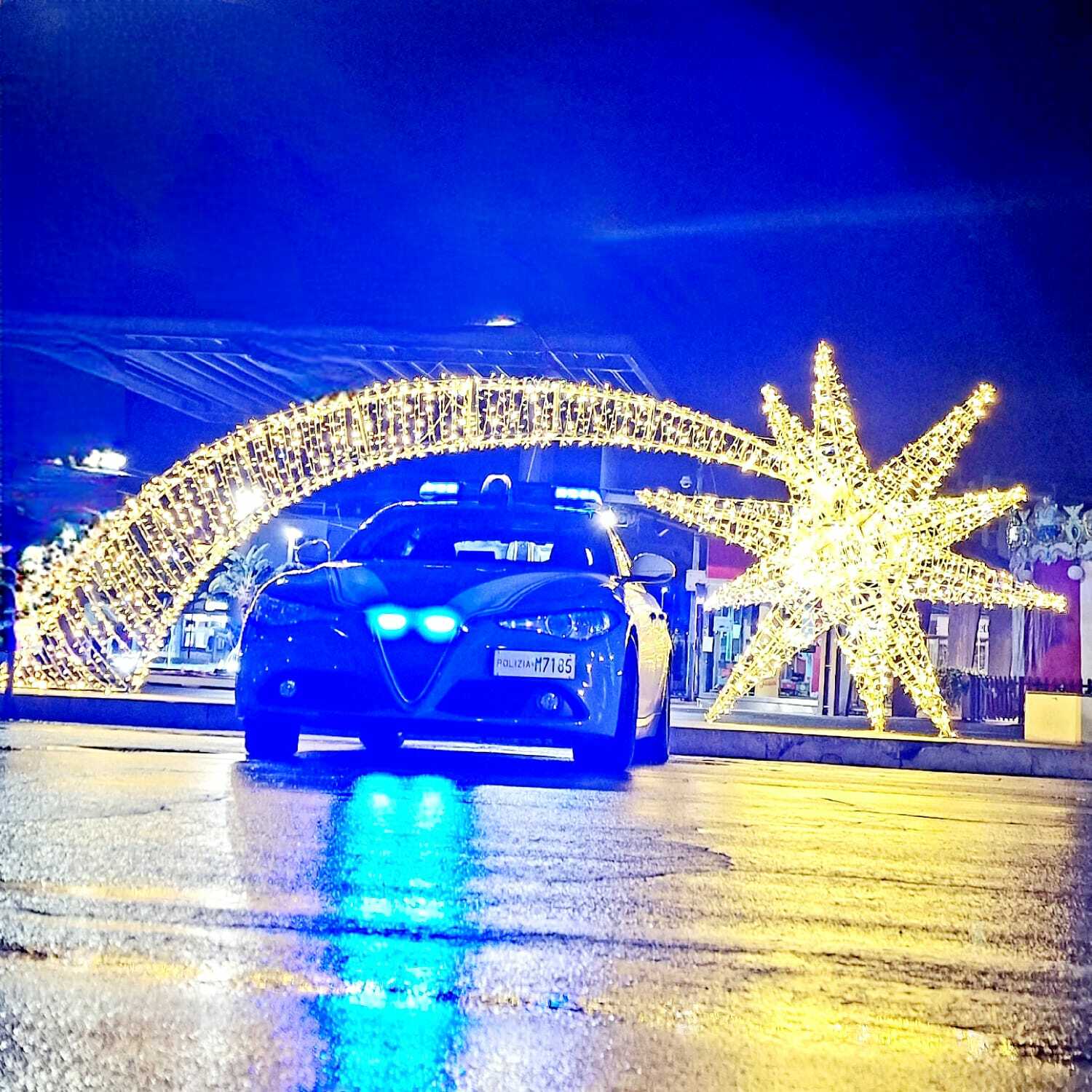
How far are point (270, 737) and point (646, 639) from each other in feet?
7.82

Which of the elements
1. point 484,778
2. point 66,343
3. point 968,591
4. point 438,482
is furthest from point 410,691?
point 66,343

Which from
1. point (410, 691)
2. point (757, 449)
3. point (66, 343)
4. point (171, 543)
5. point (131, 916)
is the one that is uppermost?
point (66, 343)

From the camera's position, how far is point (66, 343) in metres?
20.0

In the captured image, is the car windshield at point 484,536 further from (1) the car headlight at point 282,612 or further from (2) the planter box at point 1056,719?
(2) the planter box at point 1056,719

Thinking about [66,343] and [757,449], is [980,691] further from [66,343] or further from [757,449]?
[66,343]

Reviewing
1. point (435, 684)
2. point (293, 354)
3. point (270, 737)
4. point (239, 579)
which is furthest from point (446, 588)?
point (239, 579)

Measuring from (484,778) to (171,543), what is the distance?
603 cm

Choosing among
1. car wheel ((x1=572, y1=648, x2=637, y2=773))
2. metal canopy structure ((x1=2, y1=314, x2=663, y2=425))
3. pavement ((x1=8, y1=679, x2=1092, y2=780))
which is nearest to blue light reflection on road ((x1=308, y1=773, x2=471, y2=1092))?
car wheel ((x1=572, y1=648, x2=637, y2=773))

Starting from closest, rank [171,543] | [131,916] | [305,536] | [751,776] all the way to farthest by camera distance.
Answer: [131,916] → [751,776] → [171,543] → [305,536]

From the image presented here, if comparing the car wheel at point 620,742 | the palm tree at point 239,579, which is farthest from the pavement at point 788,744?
the palm tree at point 239,579

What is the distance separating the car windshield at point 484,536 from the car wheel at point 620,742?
1.09m

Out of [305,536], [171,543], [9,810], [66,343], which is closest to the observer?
[9,810]

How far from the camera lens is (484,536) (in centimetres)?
1065

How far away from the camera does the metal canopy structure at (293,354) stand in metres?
19.2
